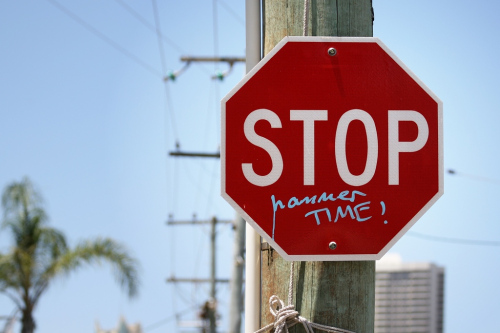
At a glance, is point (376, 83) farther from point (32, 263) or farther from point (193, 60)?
point (193, 60)

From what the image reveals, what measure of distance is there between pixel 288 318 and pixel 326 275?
20cm

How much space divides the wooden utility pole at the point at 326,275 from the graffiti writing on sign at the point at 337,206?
17 cm

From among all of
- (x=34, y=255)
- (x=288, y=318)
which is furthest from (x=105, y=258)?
(x=288, y=318)

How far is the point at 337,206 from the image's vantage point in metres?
2.64

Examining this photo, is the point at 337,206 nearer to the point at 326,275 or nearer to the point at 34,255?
the point at 326,275

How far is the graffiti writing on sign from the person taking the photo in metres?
2.64

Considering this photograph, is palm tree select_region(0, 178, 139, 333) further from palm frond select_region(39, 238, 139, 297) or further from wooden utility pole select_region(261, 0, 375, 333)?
wooden utility pole select_region(261, 0, 375, 333)

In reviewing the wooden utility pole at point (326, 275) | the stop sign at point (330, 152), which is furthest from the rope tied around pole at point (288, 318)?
the stop sign at point (330, 152)

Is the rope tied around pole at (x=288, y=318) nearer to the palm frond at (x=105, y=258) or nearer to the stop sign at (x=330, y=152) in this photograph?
the stop sign at (x=330, y=152)

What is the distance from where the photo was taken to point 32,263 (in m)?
15.0

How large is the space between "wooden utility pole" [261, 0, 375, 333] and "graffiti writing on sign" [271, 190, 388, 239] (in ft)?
0.55

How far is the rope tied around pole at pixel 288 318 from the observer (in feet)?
8.68

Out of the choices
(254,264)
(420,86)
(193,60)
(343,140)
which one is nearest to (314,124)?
(343,140)

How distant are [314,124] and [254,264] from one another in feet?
1.89
